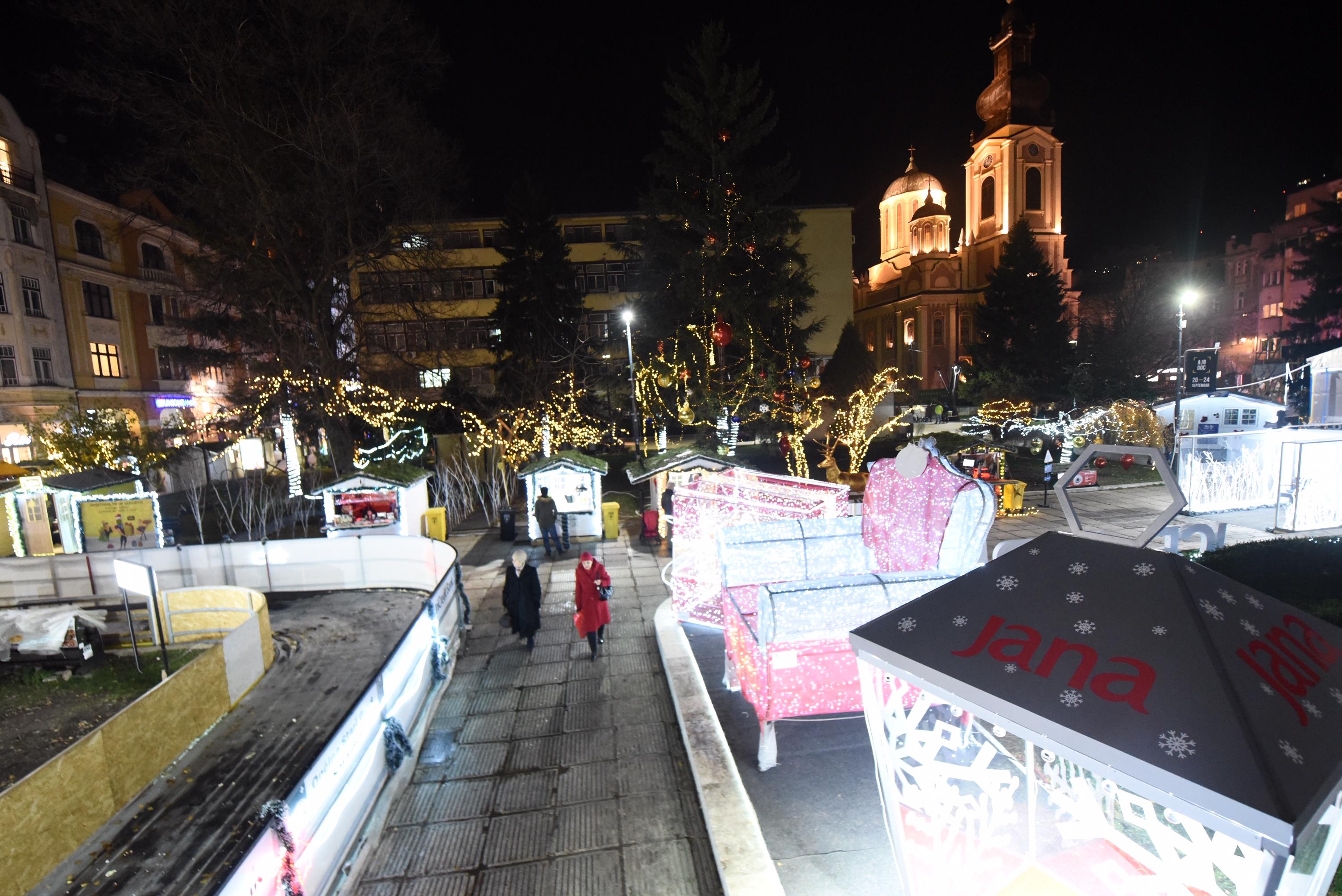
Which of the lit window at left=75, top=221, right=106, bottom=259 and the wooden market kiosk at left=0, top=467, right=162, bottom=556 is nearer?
the wooden market kiosk at left=0, top=467, right=162, bottom=556

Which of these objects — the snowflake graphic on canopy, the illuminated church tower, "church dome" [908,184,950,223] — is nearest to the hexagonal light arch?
the snowflake graphic on canopy

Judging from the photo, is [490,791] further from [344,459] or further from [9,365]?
[9,365]

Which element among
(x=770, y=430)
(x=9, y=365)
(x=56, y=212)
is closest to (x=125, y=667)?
(x=770, y=430)

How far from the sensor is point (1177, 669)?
6.32 feet

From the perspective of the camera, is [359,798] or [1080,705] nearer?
[1080,705]

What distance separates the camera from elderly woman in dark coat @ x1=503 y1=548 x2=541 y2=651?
877 cm

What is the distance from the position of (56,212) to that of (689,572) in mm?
35157

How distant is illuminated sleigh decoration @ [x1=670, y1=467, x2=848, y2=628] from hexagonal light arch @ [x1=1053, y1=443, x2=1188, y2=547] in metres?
5.05

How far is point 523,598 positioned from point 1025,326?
111 feet

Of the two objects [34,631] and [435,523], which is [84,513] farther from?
[435,523]

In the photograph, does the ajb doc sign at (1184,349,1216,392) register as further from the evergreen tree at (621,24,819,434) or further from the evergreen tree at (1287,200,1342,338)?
the evergreen tree at (1287,200,1342,338)

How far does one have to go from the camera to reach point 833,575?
6.87 m

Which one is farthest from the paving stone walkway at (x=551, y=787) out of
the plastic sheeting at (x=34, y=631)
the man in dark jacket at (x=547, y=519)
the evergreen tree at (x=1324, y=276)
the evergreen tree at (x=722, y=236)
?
the evergreen tree at (x=1324, y=276)

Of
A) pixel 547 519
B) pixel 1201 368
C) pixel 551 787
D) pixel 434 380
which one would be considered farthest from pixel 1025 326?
pixel 551 787
